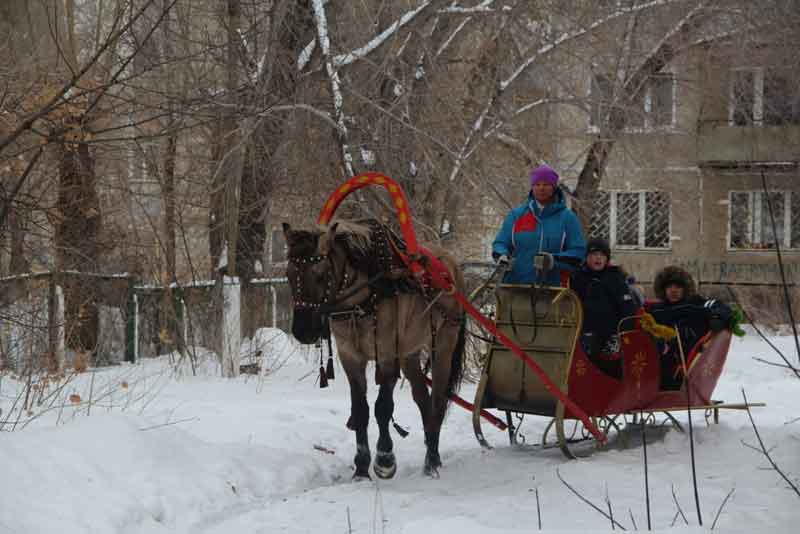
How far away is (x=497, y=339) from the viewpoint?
7707 mm

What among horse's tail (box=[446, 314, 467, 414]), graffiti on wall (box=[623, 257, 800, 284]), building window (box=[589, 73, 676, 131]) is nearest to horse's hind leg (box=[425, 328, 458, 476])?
horse's tail (box=[446, 314, 467, 414])

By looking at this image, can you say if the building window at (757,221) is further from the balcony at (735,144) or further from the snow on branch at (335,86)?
the snow on branch at (335,86)

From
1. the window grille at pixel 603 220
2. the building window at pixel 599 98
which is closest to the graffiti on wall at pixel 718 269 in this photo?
the window grille at pixel 603 220

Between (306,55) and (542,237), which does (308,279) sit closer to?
(542,237)

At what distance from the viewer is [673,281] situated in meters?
8.62

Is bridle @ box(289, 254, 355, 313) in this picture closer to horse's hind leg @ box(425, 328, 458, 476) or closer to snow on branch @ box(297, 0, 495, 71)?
horse's hind leg @ box(425, 328, 458, 476)

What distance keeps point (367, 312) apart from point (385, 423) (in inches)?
31.7

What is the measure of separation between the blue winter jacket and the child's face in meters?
0.40

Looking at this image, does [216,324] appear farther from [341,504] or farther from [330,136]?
[341,504]

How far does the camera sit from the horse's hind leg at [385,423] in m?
7.04

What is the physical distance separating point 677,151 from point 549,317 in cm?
1907

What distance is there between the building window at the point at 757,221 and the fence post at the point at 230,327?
1743 centimetres

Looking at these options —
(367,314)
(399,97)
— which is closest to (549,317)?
(367,314)

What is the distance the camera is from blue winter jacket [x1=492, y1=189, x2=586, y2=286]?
749 cm
